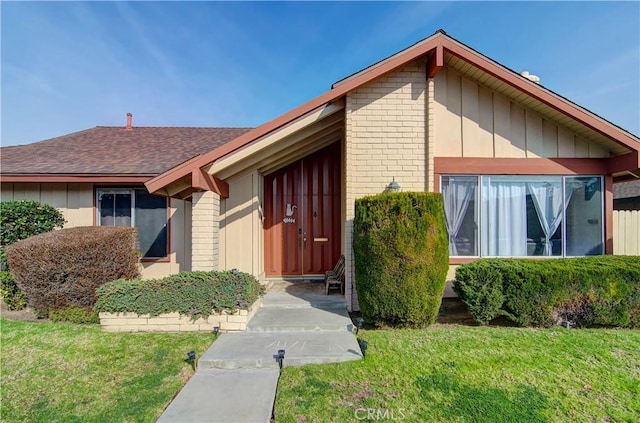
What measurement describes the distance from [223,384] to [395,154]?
490cm

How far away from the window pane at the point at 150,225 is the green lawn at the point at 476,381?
5234 mm

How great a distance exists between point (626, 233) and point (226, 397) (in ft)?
29.2

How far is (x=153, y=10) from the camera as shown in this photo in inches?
328

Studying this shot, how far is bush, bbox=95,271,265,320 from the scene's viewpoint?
203 inches

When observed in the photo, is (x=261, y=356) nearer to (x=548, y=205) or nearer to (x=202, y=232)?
(x=202, y=232)

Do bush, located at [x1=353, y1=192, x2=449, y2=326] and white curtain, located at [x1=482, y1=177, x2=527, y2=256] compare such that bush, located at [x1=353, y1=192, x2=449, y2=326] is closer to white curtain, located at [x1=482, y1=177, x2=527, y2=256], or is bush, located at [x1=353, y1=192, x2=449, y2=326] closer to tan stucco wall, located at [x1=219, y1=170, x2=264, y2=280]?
white curtain, located at [x1=482, y1=177, x2=527, y2=256]

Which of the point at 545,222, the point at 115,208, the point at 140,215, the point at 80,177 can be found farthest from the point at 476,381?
the point at 80,177

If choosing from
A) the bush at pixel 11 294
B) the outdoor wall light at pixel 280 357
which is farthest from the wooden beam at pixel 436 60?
the bush at pixel 11 294

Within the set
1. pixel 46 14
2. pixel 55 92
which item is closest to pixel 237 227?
pixel 46 14

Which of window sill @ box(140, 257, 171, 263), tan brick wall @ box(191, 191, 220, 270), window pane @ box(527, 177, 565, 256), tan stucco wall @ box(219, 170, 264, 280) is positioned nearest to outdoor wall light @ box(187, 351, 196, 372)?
tan brick wall @ box(191, 191, 220, 270)

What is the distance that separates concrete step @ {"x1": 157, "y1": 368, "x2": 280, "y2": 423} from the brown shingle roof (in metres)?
5.19

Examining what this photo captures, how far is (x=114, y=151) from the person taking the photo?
28.7ft

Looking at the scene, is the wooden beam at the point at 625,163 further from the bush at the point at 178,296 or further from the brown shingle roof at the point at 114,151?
the brown shingle roof at the point at 114,151

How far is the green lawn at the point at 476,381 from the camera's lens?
306 centimetres
